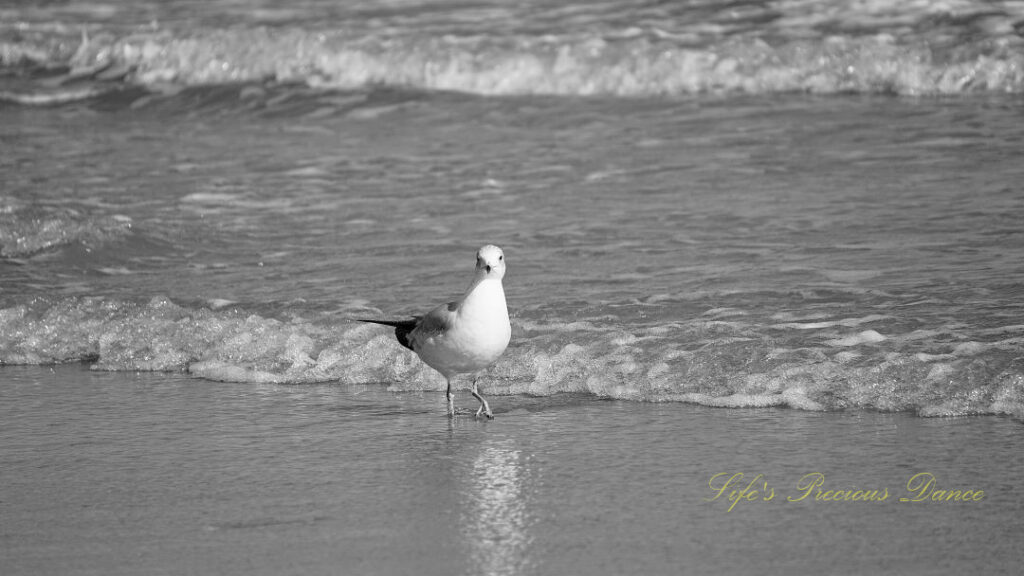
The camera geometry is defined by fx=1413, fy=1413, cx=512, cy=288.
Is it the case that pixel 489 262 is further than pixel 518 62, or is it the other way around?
pixel 518 62

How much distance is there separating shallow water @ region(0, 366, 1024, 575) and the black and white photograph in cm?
2

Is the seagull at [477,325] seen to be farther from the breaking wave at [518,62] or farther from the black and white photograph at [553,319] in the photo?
the breaking wave at [518,62]

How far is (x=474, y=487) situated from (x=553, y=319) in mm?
1970

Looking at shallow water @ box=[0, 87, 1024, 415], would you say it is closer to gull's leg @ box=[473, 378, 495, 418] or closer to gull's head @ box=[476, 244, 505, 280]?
gull's leg @ box=[473, 378, 495, 418]

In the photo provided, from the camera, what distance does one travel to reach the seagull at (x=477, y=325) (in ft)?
17.4

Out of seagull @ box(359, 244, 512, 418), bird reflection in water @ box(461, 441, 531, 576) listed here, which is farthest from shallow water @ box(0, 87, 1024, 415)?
bird reflection in water @ box(461, 441, 531, 576)

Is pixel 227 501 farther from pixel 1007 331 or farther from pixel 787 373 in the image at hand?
pixel 1007 331

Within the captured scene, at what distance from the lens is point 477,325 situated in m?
5.31

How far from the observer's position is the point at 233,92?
49.1 ft

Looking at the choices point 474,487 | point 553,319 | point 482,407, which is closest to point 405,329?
point 482,407

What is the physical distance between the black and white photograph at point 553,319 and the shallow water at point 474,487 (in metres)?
0.02

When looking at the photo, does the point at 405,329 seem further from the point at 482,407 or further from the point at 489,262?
the point at 489,262

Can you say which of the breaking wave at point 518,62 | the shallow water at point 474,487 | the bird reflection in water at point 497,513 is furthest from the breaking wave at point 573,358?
the breaking wave at point 518,62

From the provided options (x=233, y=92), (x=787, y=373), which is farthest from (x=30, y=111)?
(x=787, y=373)
